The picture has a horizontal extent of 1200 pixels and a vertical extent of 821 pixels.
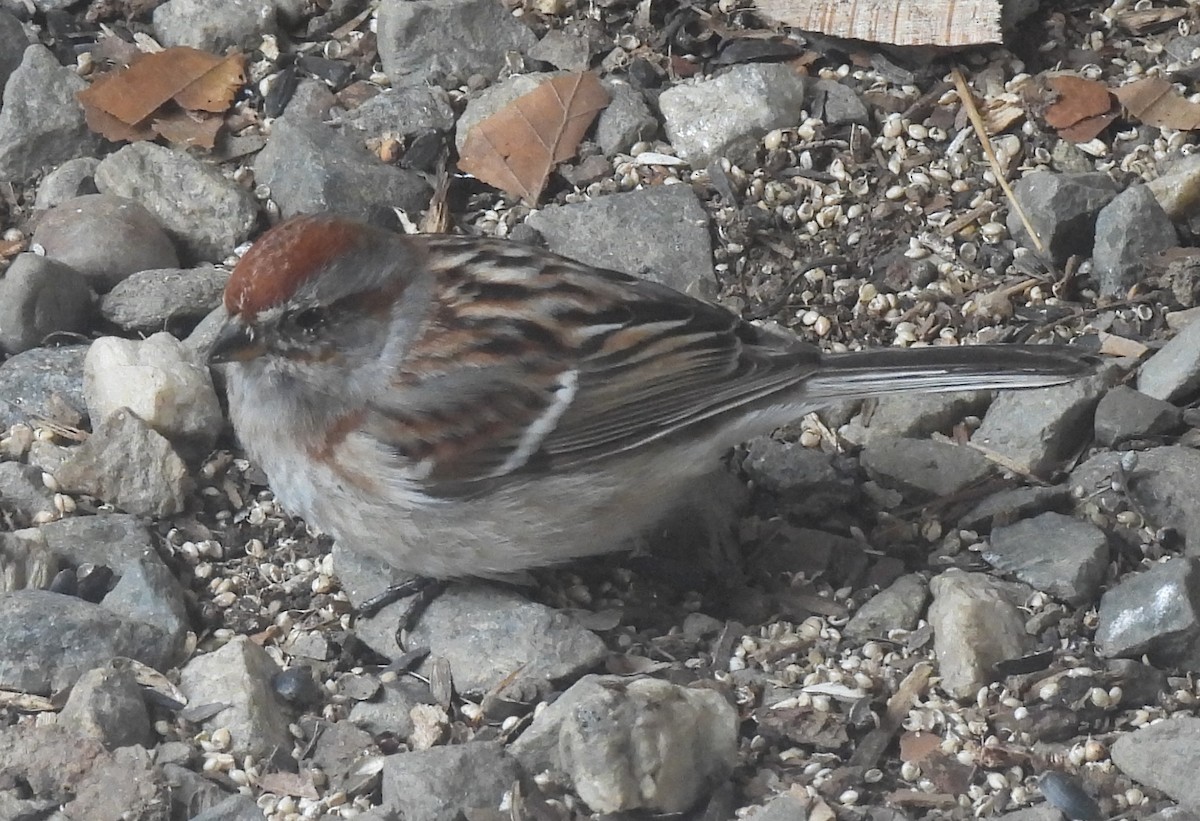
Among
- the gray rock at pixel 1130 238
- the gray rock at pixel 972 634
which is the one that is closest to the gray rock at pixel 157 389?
the gray rock at pixel 972 634

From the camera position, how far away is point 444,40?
4605mm

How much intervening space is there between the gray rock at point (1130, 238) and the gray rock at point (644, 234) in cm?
94

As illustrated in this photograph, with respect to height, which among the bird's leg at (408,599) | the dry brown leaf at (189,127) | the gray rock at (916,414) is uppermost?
the dry brown leaf at (189,127)

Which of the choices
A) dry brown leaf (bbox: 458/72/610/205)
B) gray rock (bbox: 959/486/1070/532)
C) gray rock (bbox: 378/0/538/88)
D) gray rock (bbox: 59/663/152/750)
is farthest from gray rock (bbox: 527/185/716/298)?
gray rock (bbox: 59/663/152/750)

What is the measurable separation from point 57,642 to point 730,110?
2143 millimetres

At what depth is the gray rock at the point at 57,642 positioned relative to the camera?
10.7 ft

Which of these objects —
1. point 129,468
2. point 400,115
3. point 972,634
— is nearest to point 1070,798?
point 972,634

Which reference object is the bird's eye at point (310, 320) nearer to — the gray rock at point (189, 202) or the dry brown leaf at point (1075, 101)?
the gray rock at point (189, 202)

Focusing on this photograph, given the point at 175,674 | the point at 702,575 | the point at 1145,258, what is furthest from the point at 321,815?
the point at 1145,258

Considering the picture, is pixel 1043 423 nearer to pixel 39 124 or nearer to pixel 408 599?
pixel 408 599

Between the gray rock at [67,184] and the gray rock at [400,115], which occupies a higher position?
the gray rock at [400,115]

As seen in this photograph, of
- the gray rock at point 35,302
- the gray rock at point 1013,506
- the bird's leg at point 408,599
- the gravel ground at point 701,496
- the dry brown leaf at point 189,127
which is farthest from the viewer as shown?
the dry brown leaf at point 189,127

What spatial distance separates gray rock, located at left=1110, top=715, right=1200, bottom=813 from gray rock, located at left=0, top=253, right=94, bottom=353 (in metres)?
2.51

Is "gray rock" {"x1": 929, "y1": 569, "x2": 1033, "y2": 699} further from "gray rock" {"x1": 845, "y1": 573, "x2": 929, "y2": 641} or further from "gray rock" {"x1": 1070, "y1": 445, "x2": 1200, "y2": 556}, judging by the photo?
"gray rock" {"x1": 1070, "y1": 445, "x2": 1200, "y2": 556}
